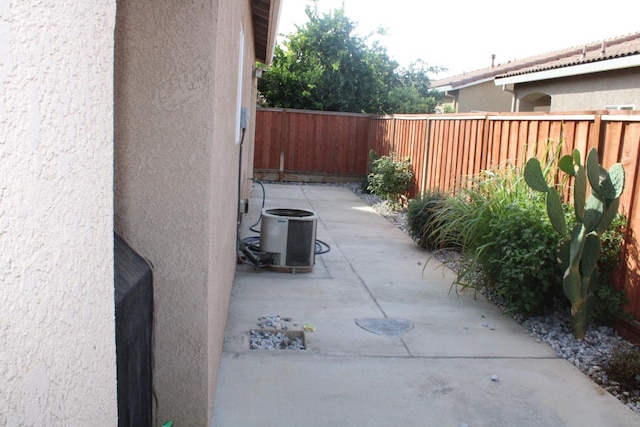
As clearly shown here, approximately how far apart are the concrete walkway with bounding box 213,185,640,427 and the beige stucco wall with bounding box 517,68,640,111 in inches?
302

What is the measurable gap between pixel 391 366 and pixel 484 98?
22.4 m

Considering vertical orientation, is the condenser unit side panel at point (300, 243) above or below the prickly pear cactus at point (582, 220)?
below

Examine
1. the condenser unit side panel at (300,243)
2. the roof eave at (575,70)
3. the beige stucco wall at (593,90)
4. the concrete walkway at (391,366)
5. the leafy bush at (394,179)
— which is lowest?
the concrete walkway at (391,366)

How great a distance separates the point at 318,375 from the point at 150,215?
6.79 ft

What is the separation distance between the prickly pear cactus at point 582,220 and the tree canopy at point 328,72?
16.8 m

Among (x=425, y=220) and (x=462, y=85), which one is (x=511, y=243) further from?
(x=462, y=85)

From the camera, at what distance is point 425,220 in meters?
9.38

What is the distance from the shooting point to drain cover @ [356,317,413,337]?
18.7 feet

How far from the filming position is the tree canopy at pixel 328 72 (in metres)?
21.9

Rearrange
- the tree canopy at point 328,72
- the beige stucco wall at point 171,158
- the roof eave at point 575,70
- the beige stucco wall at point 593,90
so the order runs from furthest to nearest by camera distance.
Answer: the tree canopy at point 328,72
the beige stucco wall at point 593,90
the roof eave at point 575,70
the beige stucco wall at point 171,158

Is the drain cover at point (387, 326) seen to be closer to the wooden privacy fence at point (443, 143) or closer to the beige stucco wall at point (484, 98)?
the wooden privacy fence at point (443, 143)

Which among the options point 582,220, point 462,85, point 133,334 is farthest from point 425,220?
point 462,85

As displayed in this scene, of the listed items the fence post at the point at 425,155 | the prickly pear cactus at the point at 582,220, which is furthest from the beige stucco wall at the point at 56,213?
the fence post at the point at 425,155

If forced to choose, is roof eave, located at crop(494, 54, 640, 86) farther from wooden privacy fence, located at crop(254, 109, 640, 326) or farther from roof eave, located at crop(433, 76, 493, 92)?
roof eave, located at crop(433, 76, 493, 92)
